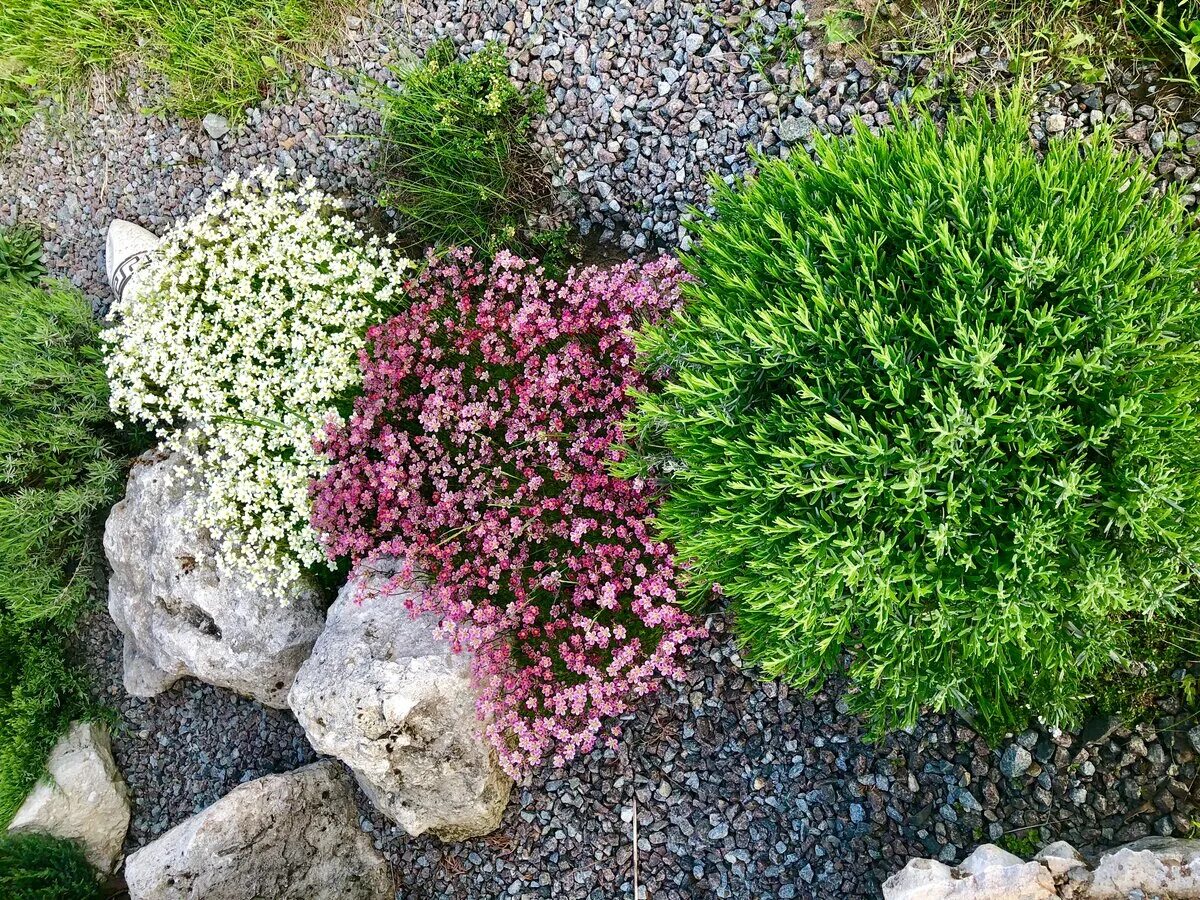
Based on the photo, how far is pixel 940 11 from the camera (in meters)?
4.09

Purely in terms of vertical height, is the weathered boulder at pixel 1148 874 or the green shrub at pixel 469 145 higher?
the green shrub at pixel 469 145

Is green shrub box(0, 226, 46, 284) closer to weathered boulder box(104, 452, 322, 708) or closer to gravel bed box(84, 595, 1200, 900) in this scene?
Result: weathered boulder box(104, 452, 322, 708)

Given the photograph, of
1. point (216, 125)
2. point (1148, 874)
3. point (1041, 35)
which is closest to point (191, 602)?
point (216, 125)

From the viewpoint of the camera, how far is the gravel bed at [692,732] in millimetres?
3805

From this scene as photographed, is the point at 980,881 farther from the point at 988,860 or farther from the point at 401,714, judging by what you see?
the point at 401,714

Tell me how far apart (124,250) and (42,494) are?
2018 mm

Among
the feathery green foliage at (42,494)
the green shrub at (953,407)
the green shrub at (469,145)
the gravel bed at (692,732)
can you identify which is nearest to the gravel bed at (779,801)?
the gravel bed at (692,732)

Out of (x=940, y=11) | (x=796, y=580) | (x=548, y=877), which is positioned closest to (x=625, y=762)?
(x=548, y=877)

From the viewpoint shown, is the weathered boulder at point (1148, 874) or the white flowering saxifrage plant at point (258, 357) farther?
the white flowering saxifrage plant at point (258, 357)

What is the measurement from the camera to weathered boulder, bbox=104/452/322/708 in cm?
502

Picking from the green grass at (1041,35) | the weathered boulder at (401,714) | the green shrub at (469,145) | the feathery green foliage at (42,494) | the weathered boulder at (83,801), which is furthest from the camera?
the weathered boulder at (83,801)

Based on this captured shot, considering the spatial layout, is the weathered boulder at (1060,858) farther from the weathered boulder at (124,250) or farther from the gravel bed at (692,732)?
the weathered boulder at (124,250)

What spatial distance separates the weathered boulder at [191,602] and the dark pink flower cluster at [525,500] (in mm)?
894

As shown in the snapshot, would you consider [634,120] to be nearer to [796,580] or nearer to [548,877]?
[796,580]
